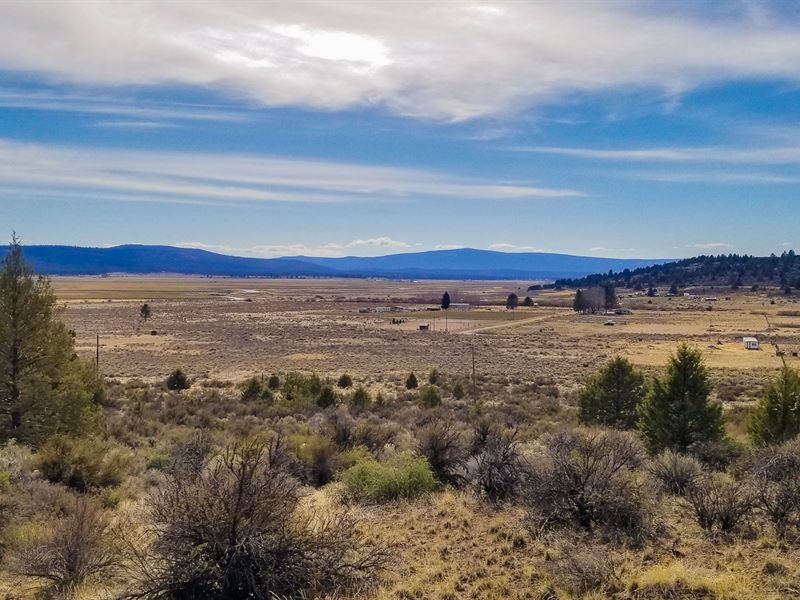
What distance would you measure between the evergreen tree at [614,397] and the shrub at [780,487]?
13.0m

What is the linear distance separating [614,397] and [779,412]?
25.9 ft

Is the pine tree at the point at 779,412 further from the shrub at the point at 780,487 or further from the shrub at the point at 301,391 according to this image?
the shrub at the point at 301,391

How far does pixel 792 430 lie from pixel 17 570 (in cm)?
1648

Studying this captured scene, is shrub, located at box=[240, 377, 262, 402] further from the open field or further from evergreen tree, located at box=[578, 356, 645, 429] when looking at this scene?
evergreen tree, located at box=[578, 356, 645, 429]

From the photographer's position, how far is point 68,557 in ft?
25.5

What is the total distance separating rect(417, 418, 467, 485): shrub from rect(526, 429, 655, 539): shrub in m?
2.93

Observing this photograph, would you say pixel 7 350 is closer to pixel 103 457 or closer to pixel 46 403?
pixel 46 403

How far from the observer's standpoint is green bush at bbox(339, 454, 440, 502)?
12031 mm

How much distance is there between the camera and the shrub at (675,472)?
453 inches

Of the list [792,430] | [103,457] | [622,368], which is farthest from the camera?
[622,368]

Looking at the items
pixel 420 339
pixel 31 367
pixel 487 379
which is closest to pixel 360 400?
pixel 31 367

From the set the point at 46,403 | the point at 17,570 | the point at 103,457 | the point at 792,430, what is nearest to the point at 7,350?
the point at 46,403

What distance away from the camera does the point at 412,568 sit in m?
8.34

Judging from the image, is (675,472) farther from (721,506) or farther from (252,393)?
(252,393)
